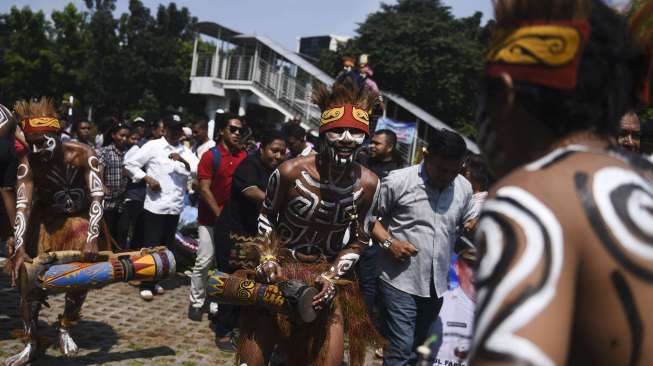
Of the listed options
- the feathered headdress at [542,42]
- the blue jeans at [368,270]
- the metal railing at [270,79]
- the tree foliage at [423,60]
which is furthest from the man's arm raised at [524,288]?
the tree foliage at [423,60]

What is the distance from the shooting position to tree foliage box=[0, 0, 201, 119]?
46156 millimetres

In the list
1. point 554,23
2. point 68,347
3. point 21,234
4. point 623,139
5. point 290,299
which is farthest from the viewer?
point 68,347

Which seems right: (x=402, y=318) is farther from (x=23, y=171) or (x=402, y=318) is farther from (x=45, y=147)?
(x=23, y=171)

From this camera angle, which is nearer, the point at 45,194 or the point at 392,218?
the point at 392,218

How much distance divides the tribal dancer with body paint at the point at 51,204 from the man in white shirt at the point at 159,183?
205cm

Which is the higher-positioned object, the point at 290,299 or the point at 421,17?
the point at 421,17

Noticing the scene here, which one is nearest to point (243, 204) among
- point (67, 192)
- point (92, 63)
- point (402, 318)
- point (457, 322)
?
point (67, 192)

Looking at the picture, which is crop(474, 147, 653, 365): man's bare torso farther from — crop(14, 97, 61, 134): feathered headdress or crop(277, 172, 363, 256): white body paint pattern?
crop(14, 97, 61, 134): feathered headdress

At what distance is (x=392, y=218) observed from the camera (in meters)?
4.73

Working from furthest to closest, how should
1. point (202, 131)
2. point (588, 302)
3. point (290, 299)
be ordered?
point (202, 131) → point (290, 299) → point (588, 302)

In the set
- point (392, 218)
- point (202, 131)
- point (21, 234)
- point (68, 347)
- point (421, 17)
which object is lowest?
point (68, 347)

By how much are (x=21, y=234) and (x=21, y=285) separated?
Result: 1.50 ft

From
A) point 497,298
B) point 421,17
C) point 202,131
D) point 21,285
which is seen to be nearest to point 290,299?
point 21,285

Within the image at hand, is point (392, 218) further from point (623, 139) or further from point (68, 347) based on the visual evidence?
point (68, 347)
